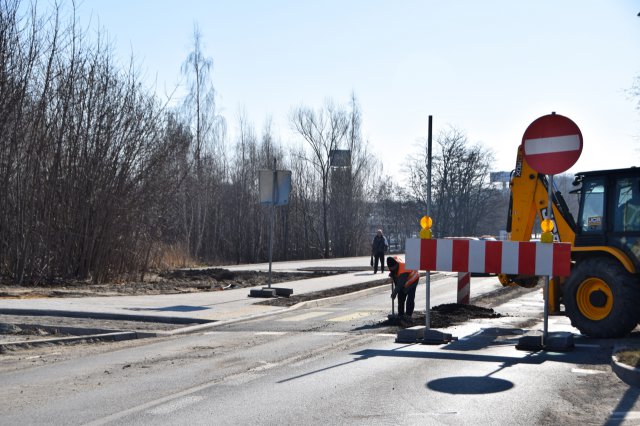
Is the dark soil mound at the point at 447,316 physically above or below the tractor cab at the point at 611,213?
below

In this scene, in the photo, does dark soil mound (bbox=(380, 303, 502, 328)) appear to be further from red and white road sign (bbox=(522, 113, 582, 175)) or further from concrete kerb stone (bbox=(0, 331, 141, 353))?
concrete kerb stone (bbox=(0, 331, 141, 353))

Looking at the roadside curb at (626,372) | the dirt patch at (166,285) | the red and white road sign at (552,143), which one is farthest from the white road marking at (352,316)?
the roadside curb at (626,372)

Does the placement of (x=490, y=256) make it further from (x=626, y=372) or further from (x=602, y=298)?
(x=626, y=372)

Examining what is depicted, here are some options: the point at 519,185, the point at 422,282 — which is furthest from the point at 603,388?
the point at 422,282

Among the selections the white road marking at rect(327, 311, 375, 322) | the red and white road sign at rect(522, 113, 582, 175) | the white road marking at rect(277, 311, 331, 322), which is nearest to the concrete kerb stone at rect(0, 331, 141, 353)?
the white road marking at rect(277, 311, 331, 322)

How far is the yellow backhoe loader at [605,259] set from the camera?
39.8 feet

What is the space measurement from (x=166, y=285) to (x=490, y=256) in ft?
41.6

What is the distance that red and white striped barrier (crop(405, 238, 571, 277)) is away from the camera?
35.7ft

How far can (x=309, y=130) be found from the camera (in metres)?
63.8

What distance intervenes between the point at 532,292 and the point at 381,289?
13.7 ft

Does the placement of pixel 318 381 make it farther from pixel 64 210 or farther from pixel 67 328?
pixel 64 210

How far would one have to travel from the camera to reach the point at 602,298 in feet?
40.8

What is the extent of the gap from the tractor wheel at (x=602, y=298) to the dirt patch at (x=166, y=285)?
34.7 ft

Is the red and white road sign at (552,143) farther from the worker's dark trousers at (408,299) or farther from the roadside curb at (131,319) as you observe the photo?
the roadside curb at (131,319)
